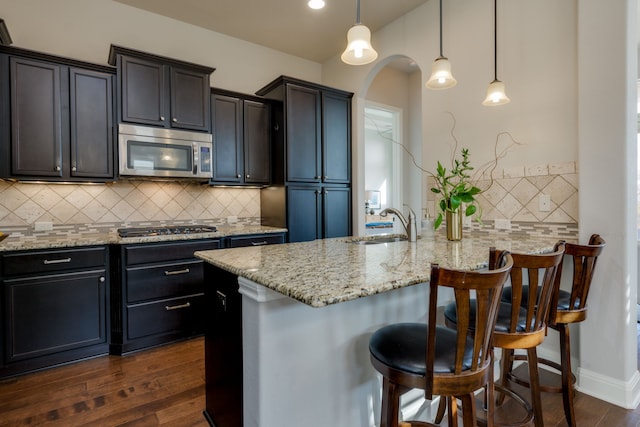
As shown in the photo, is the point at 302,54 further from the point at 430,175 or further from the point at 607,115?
the point at 607,115

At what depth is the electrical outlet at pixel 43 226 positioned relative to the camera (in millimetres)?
2752

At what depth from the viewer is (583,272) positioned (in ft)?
5.61

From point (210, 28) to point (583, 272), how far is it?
3925 millimetres

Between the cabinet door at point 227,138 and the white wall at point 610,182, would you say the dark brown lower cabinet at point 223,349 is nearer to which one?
the cabinet door at point 227,138

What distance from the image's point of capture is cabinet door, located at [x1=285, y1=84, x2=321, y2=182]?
349 centimetres

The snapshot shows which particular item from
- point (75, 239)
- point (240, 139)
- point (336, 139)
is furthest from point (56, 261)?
point (336, 139)

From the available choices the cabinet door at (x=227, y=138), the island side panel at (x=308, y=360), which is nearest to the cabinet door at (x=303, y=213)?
the cabinet door at (x=227, y=138)

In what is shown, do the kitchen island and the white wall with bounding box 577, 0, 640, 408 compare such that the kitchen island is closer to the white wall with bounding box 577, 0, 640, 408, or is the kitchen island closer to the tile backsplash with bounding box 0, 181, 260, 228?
the white wall with bounding box 577, 0, 640, 408

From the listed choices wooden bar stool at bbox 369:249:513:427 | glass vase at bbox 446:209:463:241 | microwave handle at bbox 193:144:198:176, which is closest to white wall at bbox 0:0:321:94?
microwave handle at bbox 193:144:198:176

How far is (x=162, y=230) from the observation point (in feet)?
10.2

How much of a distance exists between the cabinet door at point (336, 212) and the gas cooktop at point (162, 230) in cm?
124

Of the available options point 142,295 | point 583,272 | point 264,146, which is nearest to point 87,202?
point 142,295

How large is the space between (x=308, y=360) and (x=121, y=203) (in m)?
2.65

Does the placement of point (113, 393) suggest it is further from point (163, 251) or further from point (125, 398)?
point (163, 251)
